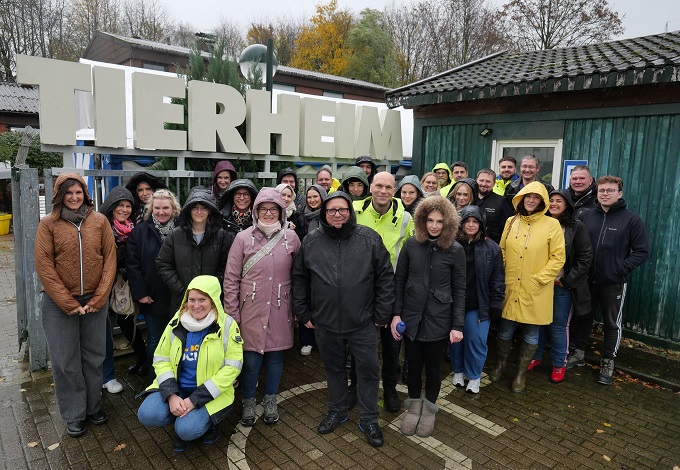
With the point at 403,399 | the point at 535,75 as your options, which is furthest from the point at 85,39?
the point at 403,399

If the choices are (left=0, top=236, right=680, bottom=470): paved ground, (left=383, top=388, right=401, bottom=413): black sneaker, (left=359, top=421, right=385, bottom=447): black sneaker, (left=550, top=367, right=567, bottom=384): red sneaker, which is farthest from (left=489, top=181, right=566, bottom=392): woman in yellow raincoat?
(left=359, top=421, right=385, bottom=447): black sneaker

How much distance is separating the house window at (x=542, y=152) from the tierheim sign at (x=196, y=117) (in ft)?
6.72

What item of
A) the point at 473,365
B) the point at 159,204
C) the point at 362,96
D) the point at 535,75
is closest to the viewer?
the point at 159,204

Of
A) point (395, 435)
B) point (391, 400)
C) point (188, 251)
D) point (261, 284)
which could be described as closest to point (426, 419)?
point (395, 435)

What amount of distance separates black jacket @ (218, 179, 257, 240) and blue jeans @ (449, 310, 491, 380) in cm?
245

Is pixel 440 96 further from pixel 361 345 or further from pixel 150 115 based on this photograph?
pixel 361 345

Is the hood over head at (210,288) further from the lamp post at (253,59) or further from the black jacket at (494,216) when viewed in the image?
the lamp post at (253,59)

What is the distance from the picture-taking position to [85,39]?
29734 millimetres

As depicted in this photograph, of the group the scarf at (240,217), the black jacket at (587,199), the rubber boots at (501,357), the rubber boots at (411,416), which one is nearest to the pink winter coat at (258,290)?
the scarf at (240,217)

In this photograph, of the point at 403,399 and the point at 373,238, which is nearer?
the point at 373,238

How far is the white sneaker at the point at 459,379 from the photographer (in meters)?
4.74

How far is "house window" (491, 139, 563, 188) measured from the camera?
6.68 meters

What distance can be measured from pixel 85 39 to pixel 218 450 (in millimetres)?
33776

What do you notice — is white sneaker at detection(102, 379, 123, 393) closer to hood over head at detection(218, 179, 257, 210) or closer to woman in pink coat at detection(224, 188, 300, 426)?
woman in pink coat at detection(224, 188, 300, 426)
